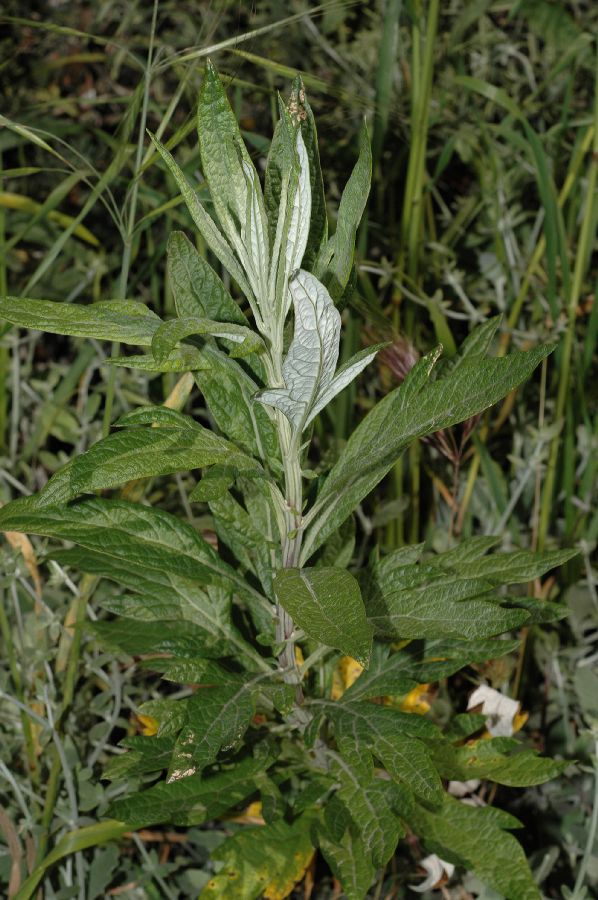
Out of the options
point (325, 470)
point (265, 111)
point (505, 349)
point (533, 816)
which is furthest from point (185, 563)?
point (265, 111)

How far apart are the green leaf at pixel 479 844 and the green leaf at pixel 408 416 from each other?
31cm

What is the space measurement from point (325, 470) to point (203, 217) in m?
0.33

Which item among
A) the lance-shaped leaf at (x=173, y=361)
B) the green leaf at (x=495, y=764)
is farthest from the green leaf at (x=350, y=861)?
the lance-shaped leaf at (x=173, y=361)

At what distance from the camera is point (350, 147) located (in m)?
1.76

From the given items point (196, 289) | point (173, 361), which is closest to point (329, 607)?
point (173, 361)

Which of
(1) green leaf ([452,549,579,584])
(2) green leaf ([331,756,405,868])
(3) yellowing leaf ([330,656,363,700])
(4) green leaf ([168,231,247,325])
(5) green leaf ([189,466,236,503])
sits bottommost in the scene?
(3) yellowing leaf ([330,656,363,700])

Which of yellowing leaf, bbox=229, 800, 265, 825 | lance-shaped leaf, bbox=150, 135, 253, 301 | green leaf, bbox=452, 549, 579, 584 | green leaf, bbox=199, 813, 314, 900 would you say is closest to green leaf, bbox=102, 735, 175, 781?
green leaf, bbox=199, 813, 314, 900

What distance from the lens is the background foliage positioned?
1192mm

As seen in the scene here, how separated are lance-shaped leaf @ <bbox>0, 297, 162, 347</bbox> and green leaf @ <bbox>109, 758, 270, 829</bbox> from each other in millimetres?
451

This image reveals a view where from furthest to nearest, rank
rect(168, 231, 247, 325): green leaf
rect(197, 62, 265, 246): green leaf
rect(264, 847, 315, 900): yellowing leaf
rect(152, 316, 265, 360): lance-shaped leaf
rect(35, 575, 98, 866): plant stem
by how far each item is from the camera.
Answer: rect(35, 575, 98, 866): plant stem, rect(264, 847, 315, 900): yellowing leaf, rect(168, 231, 247, 325): green leaf, rect(197, 62, 265, 246): green leaf, rect(152, 316, 265, 360): lance-shaped leaf

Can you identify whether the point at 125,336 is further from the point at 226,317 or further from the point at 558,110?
the point at 558,110

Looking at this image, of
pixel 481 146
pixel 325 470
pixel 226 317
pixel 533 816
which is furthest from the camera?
pixel 481 146

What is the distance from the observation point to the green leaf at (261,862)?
0.98m

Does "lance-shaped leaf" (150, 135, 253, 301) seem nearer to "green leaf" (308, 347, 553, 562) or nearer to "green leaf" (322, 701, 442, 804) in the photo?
"green leaf" (308, 347, 553, 562)
